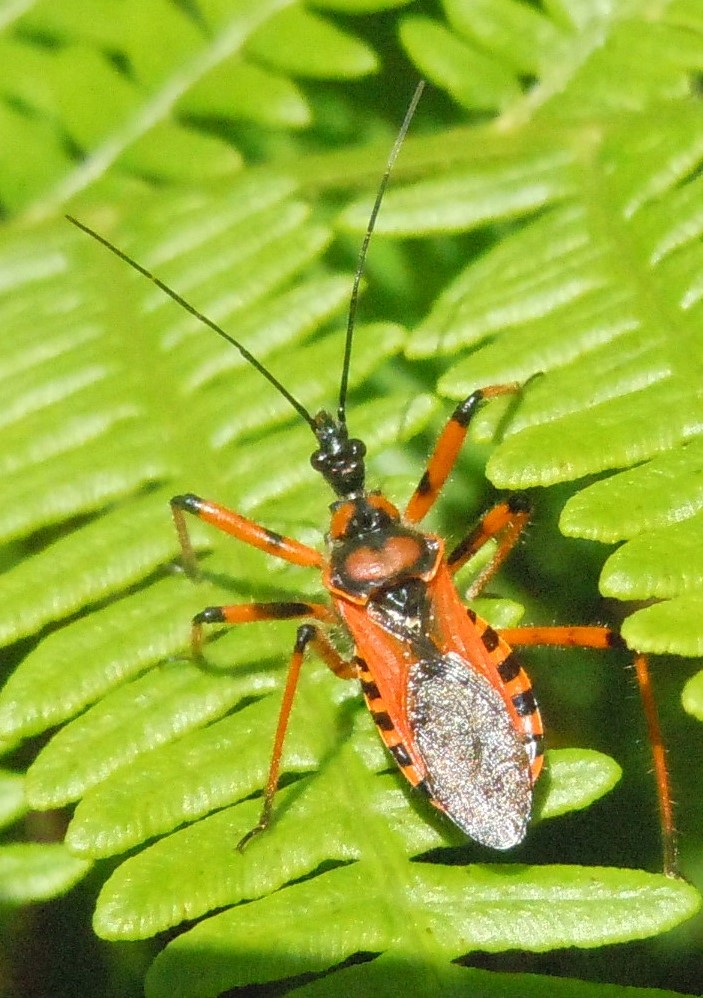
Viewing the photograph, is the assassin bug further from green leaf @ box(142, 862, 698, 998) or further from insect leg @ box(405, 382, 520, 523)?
green leaf @ box(142, 862, 698, 998)

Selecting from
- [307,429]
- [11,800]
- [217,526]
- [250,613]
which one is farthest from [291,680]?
[11,800]

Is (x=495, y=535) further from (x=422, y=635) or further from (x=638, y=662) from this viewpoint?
(x=638, y=662)

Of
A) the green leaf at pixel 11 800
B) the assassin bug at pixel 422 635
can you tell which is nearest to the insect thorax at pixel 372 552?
the assassin bug at pixel 422 635

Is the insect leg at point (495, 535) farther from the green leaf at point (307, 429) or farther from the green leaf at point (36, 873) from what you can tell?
the green leaf at point (36, 873)

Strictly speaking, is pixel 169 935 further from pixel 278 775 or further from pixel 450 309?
pixel 450 309

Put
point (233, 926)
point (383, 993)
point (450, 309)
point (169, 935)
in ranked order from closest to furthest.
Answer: point (383, 993), point (233, 926), point (450, 309), point (169, 935)

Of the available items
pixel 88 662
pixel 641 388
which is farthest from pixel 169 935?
pixel 641 388
